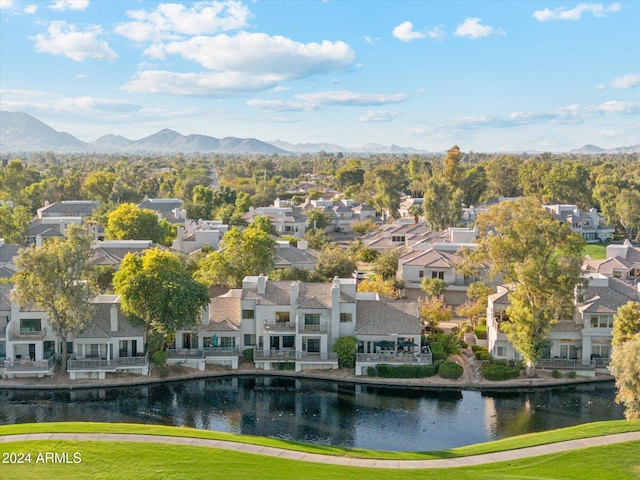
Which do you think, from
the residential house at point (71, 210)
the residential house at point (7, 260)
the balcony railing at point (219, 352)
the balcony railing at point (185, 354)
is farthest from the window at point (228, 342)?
the residential house at point (71, 210)

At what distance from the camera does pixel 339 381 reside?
147 feet

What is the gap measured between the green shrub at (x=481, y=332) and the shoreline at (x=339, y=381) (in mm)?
7077

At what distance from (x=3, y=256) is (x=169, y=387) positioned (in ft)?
108

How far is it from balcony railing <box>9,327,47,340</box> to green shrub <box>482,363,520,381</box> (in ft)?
96.8

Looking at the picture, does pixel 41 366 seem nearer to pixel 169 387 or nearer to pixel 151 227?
pixel 169 387

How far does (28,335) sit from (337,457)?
2481cm

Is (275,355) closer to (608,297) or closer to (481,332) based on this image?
(481,332)

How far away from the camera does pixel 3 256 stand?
2640 inches

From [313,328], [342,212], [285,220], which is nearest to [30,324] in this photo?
[313,328]

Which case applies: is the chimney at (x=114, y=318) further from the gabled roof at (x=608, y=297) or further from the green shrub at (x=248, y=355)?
the gabled roof at (x=608, y=297)

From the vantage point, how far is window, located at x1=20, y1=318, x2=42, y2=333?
45156mm

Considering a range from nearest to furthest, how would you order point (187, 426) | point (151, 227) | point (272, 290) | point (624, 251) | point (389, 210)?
point (187, 426) < point (272, 290) < point (624, 251) < point (151, 227) < point (389, 210)

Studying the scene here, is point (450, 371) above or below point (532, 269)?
below

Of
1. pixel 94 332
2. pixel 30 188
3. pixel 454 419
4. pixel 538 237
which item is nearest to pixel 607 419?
pixel 454 419
